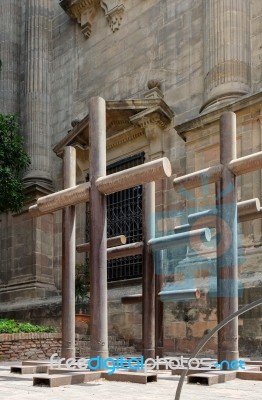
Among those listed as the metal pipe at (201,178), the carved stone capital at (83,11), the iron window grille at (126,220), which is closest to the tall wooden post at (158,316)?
the metal pipe at (201,178)

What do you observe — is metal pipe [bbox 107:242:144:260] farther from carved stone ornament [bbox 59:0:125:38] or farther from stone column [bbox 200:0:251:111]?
carved stone ornament [bbox 59:0:125:38]

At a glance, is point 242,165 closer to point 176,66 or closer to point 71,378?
point 71,378

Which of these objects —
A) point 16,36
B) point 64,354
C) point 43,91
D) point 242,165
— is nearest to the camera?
point 242,165

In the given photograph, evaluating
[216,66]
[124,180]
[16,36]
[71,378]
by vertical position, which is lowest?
[71,378]

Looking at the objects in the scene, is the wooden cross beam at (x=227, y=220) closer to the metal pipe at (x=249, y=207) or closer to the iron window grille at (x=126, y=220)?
the metal pipe at (x=249, y=207)

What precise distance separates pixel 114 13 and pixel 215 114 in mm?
8129

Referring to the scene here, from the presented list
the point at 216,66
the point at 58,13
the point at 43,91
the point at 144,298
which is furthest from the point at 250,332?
the point at 58,13

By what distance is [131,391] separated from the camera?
23.0ft

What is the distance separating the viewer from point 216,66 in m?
18.3

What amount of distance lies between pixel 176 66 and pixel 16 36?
926cm

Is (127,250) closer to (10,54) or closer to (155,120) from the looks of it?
(155,120)

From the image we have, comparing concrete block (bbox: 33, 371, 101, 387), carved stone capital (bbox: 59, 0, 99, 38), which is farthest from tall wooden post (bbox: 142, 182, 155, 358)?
carved stone capital (bbox: 59, 0, 99, 38)

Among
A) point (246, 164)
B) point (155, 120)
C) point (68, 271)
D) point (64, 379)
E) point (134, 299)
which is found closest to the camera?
point (64, 379)

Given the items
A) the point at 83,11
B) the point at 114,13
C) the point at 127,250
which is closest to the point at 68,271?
the point at 127,250
